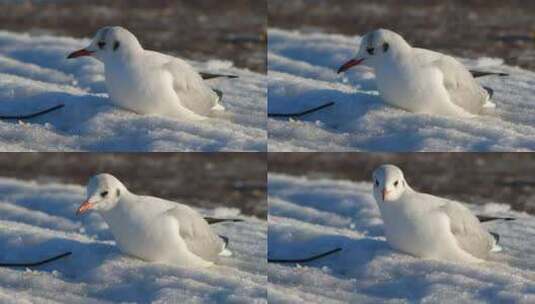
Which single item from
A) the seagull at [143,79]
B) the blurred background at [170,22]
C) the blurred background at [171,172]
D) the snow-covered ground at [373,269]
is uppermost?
the blurred background at [170,22]

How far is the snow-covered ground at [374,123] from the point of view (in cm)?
831

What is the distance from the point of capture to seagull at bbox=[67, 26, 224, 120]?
8.39 meters

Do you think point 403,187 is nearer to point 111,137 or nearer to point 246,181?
point 111,137

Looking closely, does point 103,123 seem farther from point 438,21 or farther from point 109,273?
point 438,21

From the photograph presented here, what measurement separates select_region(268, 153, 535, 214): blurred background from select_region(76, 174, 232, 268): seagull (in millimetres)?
2341

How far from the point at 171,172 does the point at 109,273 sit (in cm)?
329

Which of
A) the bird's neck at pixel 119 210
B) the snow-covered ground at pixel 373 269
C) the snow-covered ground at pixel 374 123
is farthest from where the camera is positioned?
the snow-covered ground at pixel 374 123

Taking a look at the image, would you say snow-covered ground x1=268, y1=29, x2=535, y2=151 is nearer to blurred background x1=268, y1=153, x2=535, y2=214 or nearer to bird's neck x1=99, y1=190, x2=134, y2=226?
blurred background x1=268, y1=153, x2=535, y2=214

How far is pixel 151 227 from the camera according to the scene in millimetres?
7414

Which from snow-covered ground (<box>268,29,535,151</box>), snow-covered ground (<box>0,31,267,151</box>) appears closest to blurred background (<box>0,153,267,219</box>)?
snow-covered ground (<box>0,31,267,151</box>)

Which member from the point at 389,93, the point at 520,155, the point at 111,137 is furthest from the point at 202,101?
the point at 520,155

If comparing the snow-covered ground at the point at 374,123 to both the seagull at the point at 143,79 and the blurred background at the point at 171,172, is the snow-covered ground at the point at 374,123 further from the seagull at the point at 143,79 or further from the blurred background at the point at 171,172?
the blurred background at the point at 171,172

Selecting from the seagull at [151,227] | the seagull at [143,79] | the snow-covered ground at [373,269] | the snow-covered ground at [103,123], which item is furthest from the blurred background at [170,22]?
the seagull at [151,227]

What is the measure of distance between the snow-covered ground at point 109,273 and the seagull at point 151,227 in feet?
0.27
